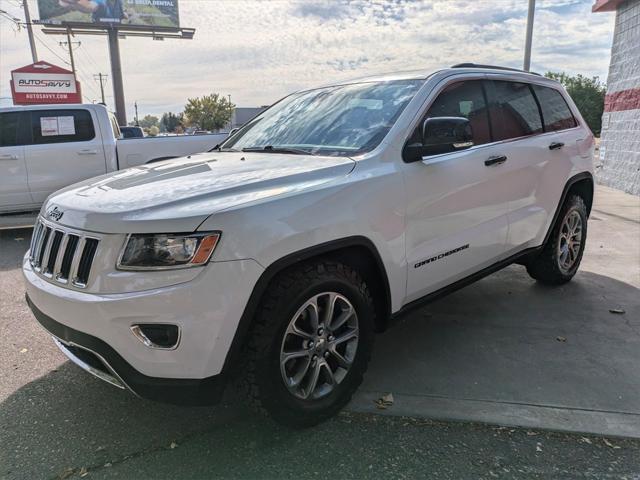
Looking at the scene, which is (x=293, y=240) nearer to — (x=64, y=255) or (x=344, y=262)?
(x=344, y=262)

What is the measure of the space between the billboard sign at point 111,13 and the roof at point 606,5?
38.0 m

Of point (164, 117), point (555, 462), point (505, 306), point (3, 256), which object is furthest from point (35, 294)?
point (164, 117)

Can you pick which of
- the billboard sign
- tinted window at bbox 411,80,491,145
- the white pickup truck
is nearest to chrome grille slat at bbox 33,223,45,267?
tinted window at bbox 411,80,491,145

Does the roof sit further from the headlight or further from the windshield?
the headlight

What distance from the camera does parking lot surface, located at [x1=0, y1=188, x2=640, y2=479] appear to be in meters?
2.48

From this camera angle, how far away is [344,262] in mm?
2816

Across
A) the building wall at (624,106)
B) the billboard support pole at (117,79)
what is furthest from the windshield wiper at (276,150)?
the billboard support pole at (117,79)

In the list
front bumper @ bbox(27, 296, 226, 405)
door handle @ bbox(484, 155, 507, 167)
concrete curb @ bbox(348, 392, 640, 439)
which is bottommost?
concrete curb @ bbox(348, 392, 640, 439)

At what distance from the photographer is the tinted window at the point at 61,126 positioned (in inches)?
313

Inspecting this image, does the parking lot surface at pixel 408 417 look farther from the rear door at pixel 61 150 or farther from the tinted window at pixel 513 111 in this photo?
the rear door at pixel 61 150

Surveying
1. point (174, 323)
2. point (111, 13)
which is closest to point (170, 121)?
point (111, 13)

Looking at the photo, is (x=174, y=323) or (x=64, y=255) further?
(x=64, y=255)

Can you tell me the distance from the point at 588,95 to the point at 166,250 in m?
72.3

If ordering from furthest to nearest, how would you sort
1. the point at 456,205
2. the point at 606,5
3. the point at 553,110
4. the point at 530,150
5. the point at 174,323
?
the point at 606,5 < the point at 553,110 < the point at 530,150 < the point at 456,205 < the point at 174,323
